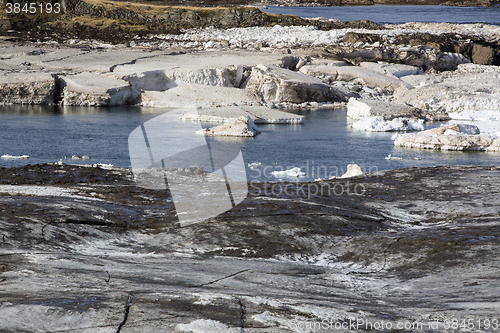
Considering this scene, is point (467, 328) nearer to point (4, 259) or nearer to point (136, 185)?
point (4, 259)

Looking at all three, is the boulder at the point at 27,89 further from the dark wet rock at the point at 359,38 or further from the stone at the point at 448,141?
the dark wet rock at the point at 359,38

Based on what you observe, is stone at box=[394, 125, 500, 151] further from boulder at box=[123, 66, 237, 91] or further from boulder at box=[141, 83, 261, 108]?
boulder at box=[123, 66, 237, 91]

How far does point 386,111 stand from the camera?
1600cm

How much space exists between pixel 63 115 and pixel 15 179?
10.6 m

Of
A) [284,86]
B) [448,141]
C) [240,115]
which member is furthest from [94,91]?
[448,141]

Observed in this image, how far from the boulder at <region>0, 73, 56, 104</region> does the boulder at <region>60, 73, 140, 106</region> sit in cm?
55

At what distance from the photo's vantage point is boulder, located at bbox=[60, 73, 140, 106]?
17.5m

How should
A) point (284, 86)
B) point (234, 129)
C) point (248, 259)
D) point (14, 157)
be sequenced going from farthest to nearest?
point (284, 86), point (234, 129), point (14, 157), point (248, 259)

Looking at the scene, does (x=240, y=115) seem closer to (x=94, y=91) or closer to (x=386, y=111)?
(x=386, y=111)

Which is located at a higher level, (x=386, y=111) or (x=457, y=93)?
(x=457, y=93)

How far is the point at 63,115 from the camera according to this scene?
1562cm

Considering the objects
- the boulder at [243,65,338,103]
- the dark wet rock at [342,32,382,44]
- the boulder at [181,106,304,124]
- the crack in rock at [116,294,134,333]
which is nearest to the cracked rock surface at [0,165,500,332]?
the crack in rock at [116,294,134,333]

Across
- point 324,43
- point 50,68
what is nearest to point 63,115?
point 50,68

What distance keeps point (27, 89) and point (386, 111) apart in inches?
504
